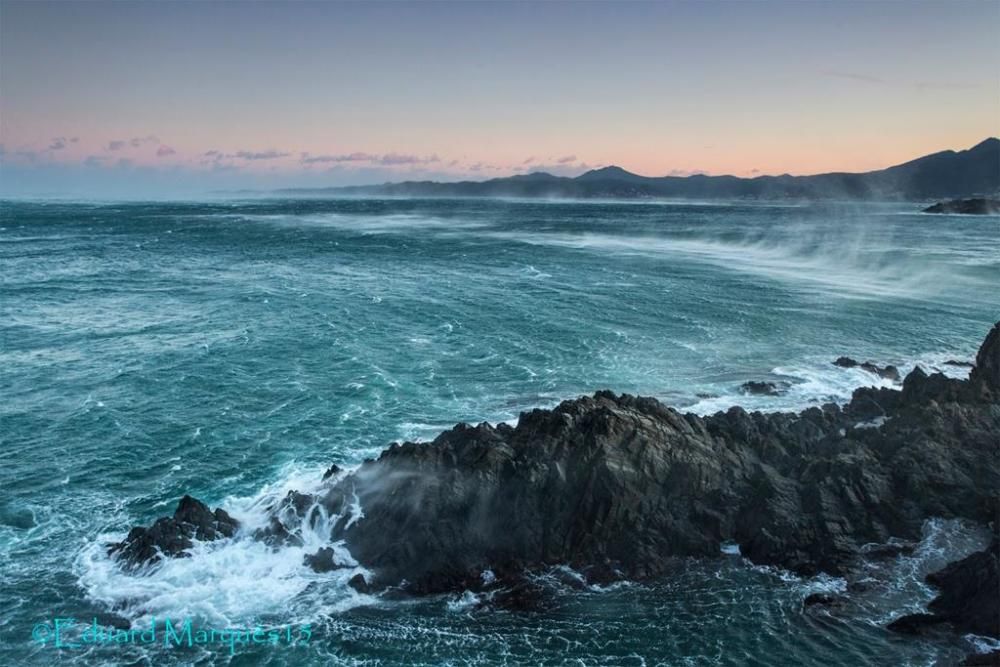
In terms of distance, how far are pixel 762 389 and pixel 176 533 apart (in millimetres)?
38376

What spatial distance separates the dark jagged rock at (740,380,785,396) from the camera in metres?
48.1

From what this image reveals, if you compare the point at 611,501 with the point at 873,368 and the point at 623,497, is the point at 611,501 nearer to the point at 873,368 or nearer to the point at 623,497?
the point at 623,497

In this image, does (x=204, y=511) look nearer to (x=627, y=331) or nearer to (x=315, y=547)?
(x=315, y=547)

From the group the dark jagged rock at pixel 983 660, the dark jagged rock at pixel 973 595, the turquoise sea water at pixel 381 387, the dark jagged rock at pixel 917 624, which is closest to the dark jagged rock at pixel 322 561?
the turquoise sea water at pixel 381 387

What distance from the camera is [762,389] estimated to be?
4841cm

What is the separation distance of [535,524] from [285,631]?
443 inches

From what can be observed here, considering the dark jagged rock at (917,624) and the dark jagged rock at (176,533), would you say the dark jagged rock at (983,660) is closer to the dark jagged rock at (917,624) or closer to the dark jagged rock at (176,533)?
the dark jagged rock at (917,624)

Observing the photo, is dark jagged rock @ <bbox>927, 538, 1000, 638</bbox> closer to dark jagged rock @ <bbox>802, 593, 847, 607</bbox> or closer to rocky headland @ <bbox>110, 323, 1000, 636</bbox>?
rocky headland @ <bbox>110, 323, 1000, 636</bbox>

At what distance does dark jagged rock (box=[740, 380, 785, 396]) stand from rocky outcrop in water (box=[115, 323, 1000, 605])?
40.0 feet

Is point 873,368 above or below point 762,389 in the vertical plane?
above

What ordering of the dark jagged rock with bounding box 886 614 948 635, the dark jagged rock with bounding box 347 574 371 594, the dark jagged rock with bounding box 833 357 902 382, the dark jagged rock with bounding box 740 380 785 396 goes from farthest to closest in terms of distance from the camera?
the dark jagged rock with bounding box 833 357 902 382
the dark jagged rock with bounding box 740 380 785 396
the dark jagged rock with bounding box 347 574 371 594
the dark jagged rock with bounding box 886 614 948 635

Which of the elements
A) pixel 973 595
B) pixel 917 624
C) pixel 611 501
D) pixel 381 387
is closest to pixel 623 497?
pixel 611 501

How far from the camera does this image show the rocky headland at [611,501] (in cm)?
2970

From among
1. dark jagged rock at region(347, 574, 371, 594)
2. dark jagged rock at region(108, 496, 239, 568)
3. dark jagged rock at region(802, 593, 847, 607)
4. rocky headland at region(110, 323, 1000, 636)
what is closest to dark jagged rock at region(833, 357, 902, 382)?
rocky headland at region(110, 323, 1000, 636)
